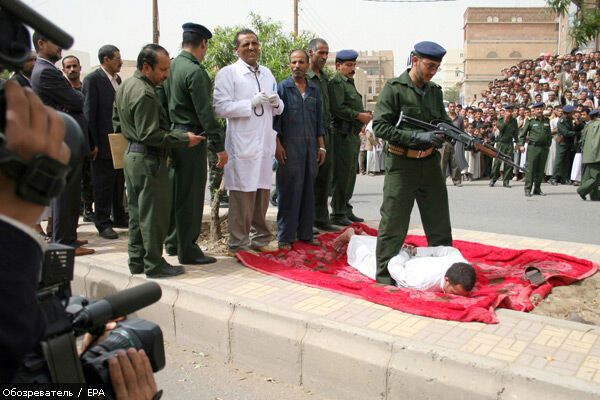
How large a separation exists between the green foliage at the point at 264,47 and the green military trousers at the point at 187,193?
3980 millimetres

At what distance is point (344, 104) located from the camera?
697 cm

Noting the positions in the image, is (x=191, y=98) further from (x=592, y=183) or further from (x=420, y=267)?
(x=592, y=183)

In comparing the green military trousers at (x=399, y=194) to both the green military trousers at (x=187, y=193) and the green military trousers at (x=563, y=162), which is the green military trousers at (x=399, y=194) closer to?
the green military trousers at (x=187, y=193)

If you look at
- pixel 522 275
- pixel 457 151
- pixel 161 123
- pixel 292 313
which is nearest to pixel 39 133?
pixel 292 313

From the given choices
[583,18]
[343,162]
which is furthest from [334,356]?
[583,18]

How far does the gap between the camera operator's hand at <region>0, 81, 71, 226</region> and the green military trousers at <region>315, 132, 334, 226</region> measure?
18.6 ft

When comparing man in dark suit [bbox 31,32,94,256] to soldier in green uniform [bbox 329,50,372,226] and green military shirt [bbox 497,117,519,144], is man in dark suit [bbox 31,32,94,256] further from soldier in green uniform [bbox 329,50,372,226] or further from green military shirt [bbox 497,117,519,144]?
green military shirt [bbox 497,117,519,144]

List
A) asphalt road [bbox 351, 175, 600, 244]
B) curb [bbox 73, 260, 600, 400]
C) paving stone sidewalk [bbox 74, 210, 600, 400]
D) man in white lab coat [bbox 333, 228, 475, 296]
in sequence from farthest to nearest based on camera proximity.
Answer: asphalt road [bbox 351, 175, 600, 244] < man in white lab coat [bbox 333, 228, 475, 296] < paving stone sidewalk [bbox 74, 210, 600, 400] < curb [bbox 73, 260, 600, 400]

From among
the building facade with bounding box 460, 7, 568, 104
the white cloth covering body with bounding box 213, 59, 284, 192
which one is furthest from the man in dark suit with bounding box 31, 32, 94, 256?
the building facade with bounding box 460, 7, 568, 104

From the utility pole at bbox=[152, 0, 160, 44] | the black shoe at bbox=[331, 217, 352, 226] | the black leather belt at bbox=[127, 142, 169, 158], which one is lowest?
the black shoe at bbox=[331, 217, 352, 226]

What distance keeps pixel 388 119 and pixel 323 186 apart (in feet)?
6.96

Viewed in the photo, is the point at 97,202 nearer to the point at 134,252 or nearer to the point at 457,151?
the point at 134,252

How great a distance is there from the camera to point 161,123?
462 cm

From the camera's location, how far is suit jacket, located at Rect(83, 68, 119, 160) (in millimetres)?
6418
